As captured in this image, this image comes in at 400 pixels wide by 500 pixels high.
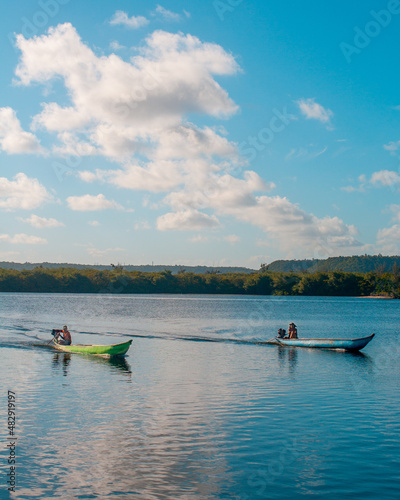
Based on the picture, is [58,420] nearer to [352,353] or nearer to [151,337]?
[352,353]

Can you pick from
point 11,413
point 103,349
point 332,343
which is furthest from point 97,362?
point 332,343

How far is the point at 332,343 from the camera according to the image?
4491cm

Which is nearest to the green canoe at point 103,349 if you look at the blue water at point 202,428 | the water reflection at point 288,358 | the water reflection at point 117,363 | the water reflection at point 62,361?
the water reflection at point 117,363

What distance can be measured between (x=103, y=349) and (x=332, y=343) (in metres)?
20.1

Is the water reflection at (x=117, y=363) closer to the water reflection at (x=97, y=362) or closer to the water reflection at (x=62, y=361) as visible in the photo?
the water reflection at (x=97, y=362)

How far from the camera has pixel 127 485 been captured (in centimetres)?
1426

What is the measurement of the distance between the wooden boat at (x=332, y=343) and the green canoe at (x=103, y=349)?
16513mm

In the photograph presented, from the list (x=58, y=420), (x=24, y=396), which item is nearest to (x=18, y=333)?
(x=24, y=396)

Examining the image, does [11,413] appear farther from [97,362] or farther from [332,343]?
[332,343]

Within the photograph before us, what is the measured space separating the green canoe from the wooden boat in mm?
16513

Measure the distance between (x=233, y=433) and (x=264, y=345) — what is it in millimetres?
31267

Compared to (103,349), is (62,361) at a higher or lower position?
lower

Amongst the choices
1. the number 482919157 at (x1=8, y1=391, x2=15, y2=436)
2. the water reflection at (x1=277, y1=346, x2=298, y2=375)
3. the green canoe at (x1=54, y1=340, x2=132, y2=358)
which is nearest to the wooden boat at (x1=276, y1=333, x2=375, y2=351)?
the water reflection at (x1=277, y1=346, x2=298, y2=375)

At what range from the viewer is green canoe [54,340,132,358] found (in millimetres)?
38156
